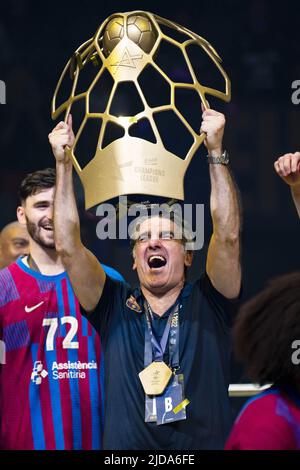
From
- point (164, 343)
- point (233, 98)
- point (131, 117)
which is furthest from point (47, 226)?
point (233, 98)

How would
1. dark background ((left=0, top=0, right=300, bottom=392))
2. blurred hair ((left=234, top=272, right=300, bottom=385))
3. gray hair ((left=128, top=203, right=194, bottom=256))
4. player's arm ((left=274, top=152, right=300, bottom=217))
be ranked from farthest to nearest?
dark background ((left=0, top=0, right=300, bottom=392))
gray hair ((left=128, top=203, right=194, bottom=256))
player's arm ((left=274, top=152, right=300, bottom=217))
blurred hair ((left=234, top=272, right=300, bottom=385))

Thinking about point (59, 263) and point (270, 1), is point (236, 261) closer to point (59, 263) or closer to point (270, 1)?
point (59, 263)

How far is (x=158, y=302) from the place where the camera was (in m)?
3.54

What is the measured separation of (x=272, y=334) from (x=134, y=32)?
156 centimetres

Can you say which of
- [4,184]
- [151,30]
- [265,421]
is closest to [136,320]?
[151,30]

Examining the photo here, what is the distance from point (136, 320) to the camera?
3.49 m

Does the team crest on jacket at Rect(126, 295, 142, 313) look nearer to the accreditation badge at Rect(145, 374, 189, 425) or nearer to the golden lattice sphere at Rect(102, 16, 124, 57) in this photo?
the accreditation badge at Rect(145, 374, 189, 425)

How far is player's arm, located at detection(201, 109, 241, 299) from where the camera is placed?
11.2 ft

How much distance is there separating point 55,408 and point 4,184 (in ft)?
5.27

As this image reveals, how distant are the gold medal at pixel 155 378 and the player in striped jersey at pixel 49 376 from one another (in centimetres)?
35

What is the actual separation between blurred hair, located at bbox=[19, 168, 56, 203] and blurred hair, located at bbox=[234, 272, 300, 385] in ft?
5.62

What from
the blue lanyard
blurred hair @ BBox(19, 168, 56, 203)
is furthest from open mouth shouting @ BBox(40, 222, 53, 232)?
the blue lanyard

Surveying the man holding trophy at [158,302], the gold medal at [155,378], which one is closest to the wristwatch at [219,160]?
the man holding trophy at [158,302]
